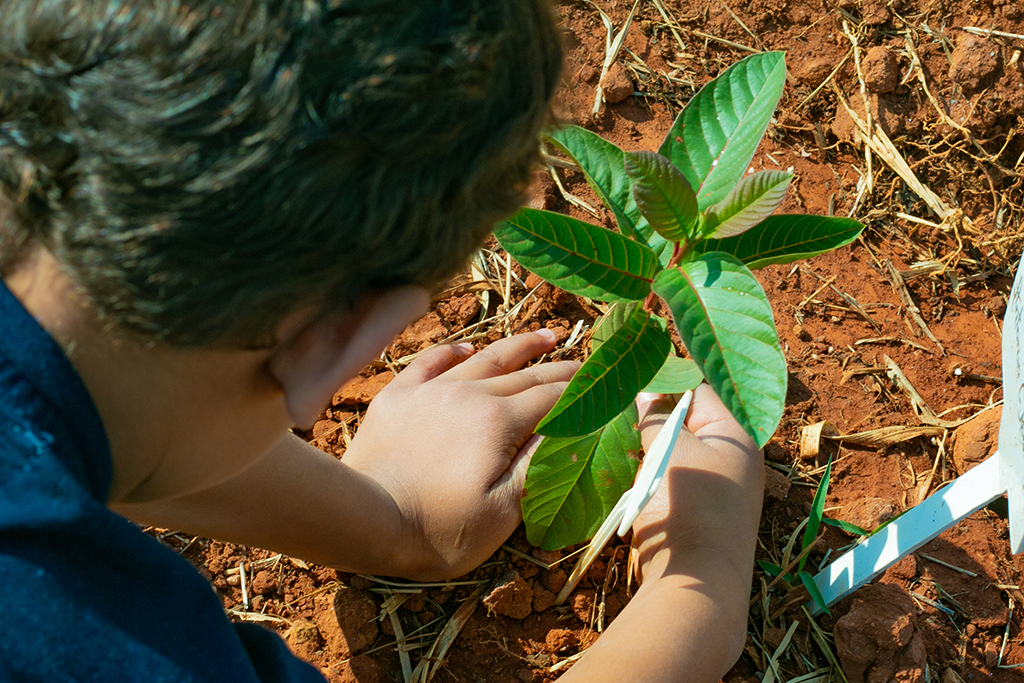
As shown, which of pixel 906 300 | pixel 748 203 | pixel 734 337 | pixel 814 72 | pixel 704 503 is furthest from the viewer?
pixel 814 72

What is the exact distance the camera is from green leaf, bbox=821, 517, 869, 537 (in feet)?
4.80

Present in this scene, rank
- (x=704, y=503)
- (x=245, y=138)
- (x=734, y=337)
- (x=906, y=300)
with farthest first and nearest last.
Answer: (x=906, y=300)
(x=704, y=503)
(x=734, y=337)
(x=245, y=138)

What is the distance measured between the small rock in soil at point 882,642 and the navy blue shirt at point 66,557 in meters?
1.08

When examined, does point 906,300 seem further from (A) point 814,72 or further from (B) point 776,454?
(A) point 814,72

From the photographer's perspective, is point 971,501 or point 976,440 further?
point 976,440

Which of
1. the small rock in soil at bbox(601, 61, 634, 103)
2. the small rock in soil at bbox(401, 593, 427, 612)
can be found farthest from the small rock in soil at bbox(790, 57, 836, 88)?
the small rock in soil at bbox(401, 593, 427, 612)

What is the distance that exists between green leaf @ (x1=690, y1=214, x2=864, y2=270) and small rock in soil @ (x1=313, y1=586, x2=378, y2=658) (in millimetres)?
888

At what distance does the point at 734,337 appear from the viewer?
0.95m

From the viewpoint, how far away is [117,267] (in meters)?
0.67

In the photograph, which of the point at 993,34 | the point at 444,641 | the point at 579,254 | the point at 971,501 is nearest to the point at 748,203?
the point at 579,254

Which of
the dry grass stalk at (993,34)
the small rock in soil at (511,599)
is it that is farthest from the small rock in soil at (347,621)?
the dry grass stalk at (993,34)

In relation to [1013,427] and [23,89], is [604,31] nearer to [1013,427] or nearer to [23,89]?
[1013,427]

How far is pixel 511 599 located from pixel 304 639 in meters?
0.39

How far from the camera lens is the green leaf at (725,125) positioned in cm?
114
